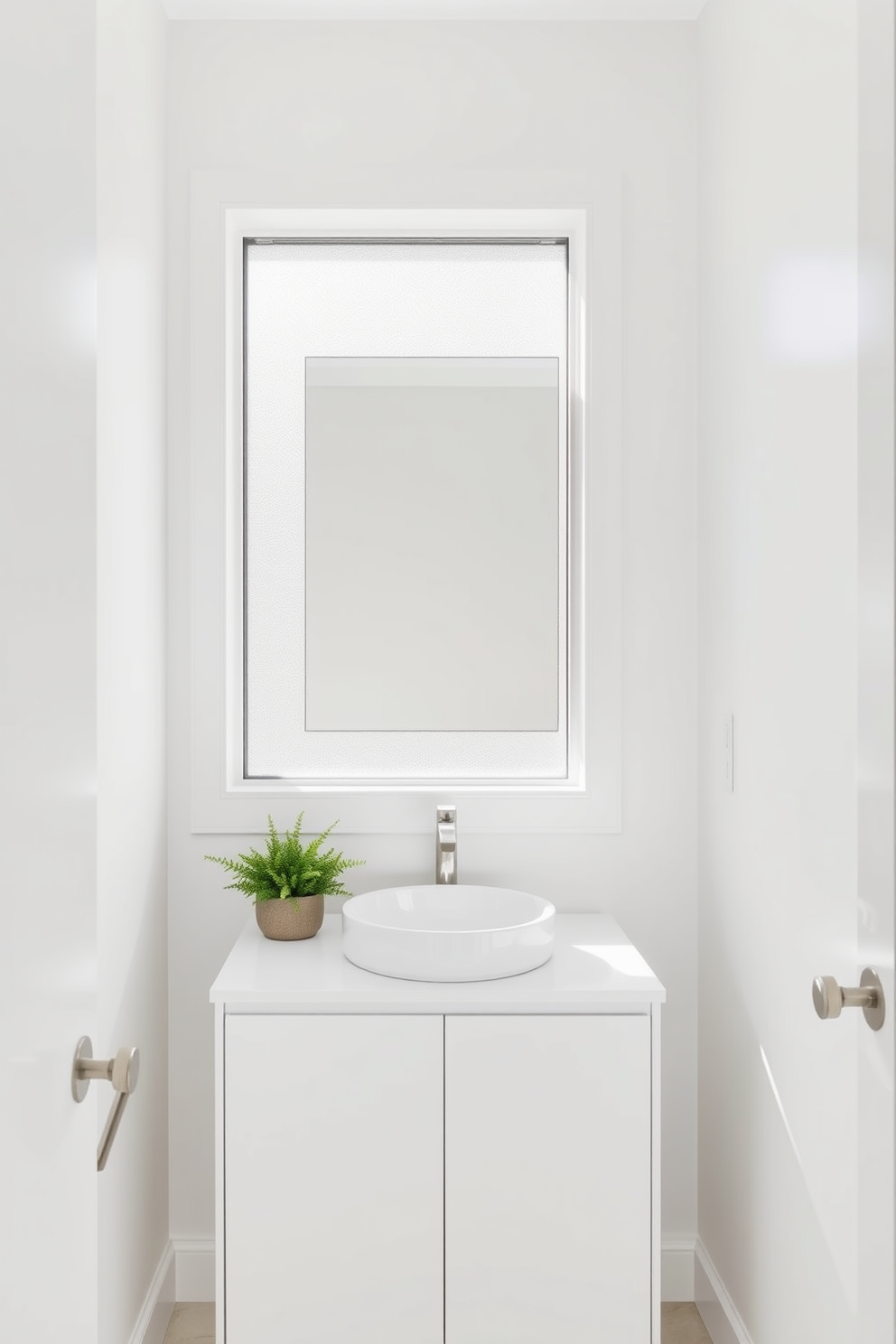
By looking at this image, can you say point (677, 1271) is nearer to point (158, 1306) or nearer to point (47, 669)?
point (158, 1306)

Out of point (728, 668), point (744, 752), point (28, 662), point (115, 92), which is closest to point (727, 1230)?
point (744, 752)

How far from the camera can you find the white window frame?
205cm

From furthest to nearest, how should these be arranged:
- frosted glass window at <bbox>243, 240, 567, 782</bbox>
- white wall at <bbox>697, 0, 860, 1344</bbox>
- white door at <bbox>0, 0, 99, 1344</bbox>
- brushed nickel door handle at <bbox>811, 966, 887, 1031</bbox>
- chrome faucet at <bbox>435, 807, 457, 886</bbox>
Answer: frosted glass window at <bbox>243, 240, 567, 782</bbox> < chrome faucet at <bbox>435, 807, 457, 886</bbox> < white wall at <bbox>697, 0, 860, 1344</bbox> < brushed nickel door handle at <bbox>811, 966, 887, 1031</bbox> < white door at <bbox>0, 0, 99, 1344</bbox>

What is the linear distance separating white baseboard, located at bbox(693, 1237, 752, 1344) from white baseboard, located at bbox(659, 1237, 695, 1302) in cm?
2

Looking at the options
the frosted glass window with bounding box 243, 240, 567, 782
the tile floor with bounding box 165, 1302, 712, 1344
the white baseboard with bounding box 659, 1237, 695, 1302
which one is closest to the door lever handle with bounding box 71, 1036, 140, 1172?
the frosted glass window with bounding box 243, 240, 567, 782

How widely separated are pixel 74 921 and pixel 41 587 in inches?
11.6

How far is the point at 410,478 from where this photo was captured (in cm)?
218

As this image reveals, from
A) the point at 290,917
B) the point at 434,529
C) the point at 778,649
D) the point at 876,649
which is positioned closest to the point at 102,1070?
the point at 876,649

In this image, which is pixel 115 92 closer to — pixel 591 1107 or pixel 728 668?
pixel 728 668

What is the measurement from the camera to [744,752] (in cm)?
177

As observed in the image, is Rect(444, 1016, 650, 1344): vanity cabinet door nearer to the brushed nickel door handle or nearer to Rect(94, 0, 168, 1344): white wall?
Rect(94, 0, 168, 1344): white wall

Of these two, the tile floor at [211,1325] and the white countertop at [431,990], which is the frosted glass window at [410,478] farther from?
the tile floor at [211,1325]

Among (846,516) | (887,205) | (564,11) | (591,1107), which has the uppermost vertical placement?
(564,11)

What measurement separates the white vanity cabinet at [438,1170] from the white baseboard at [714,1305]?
0.32 meters
